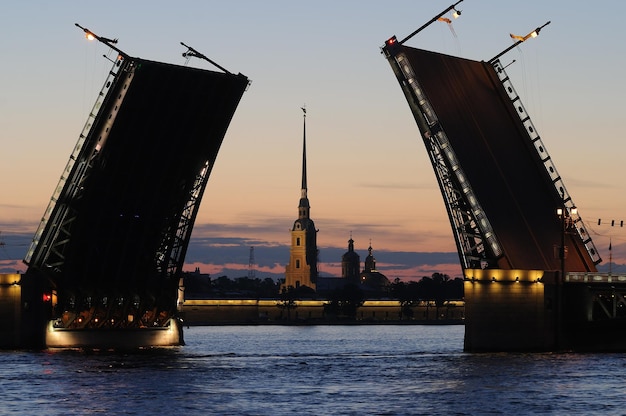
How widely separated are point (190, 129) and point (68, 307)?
459 inches

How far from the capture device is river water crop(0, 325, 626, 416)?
→ 4600cm

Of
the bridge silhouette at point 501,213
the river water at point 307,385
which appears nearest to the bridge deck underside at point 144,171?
the river water at point 307,385

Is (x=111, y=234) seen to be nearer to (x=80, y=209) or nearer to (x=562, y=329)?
(x=80, y=209)

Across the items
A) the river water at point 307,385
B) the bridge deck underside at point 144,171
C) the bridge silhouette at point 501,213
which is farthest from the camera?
the bridge silhouette at point 501,213

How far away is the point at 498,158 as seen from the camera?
6775cm

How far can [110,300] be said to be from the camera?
7144 centimetres

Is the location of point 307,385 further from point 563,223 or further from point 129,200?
point 563,223

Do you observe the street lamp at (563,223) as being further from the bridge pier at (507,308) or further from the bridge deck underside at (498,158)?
the bridge pier at (507,308)

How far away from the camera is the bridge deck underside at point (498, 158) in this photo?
66125 millimetres

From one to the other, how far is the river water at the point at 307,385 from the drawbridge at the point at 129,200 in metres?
2.42

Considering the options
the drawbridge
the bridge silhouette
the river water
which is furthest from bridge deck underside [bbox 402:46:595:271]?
the drawbridge

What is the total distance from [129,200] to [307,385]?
14.8 meters

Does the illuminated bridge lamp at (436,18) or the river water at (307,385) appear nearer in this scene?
the river water at (307,385)

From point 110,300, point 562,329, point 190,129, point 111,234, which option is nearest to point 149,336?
point 110,300
